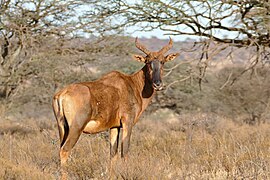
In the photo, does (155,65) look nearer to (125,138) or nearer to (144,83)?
(144,83)

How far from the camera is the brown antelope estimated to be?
25.1 feet

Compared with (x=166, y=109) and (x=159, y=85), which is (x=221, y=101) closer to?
(x=166, y=109)

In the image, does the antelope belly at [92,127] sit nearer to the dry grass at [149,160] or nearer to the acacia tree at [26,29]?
the dry grass at [149,160]

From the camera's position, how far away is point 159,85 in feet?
28.8

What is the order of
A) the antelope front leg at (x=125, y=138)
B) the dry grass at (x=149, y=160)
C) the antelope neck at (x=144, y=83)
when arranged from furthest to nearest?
1. the antelope neck at (x=144, y=83)
2. the antelope front leg at (x=125, y=138)
3. the dry grass at (x=149, y=160)

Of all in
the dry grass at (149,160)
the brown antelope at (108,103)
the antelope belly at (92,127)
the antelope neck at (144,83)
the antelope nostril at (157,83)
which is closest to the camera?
the dry grass at (149,160)

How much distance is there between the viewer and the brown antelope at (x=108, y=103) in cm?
764

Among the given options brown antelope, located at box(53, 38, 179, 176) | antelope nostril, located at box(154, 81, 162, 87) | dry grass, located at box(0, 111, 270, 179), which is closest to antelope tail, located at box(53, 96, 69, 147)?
brown antelope, located at box(53, 38, 179, 176)

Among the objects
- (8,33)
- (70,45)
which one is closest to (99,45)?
(70,45)

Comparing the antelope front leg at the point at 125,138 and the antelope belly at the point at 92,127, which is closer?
the antelope belly at the point at 92,127

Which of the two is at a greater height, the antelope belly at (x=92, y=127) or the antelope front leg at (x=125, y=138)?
the antelope belly at (x=92, y=127)

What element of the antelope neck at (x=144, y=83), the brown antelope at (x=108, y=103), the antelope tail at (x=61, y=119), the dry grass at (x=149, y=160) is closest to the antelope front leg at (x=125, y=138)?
the brown antelope at (x=108, y=103)

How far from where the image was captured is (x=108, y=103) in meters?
8.27

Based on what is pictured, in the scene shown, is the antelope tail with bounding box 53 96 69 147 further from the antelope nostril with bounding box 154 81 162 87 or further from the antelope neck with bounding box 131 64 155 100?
the antelope neck with bounding box 131 64 155 100
